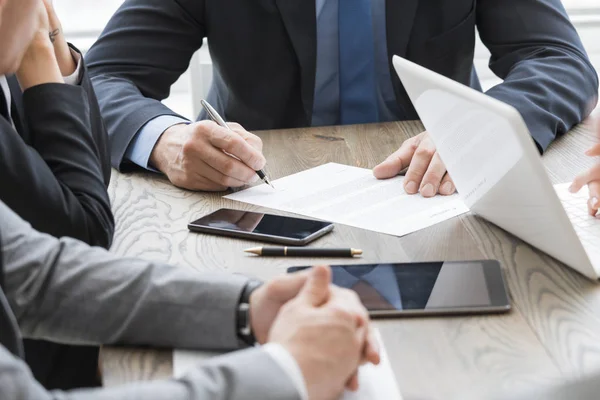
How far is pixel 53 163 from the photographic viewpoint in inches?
44.4

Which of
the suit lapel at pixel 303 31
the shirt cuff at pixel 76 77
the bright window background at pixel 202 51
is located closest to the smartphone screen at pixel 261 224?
the shirt cuff at pixel 76 77

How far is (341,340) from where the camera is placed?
0.69 metres

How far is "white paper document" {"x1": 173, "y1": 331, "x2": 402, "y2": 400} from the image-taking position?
694 mm

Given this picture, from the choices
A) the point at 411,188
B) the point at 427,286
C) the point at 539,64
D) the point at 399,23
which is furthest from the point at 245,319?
the point at 399,23

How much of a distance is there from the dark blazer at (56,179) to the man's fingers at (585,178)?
2.12ft

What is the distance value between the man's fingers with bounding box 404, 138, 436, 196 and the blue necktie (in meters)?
0.68

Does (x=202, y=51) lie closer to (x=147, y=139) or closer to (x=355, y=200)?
(x=147, y=139)

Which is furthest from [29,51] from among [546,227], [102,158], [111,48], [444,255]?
[546,227]

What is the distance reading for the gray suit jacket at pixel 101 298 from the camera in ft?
2.63

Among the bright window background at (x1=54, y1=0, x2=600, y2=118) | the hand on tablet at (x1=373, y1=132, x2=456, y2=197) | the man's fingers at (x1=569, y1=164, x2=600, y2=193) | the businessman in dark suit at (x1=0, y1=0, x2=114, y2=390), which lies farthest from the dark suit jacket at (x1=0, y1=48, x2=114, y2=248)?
the bright window background at (x1=54, y1=0, x2=600, y2=118)

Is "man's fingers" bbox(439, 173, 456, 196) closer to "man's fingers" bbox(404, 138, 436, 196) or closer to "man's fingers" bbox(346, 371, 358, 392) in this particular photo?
"man's fingers" bbox(404, 138, 436, 196)

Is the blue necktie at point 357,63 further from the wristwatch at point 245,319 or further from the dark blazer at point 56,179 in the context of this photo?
the wristwatch at point 245,319

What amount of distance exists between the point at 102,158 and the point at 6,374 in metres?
0.73

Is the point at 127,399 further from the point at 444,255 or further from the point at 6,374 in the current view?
the point at 444,255
